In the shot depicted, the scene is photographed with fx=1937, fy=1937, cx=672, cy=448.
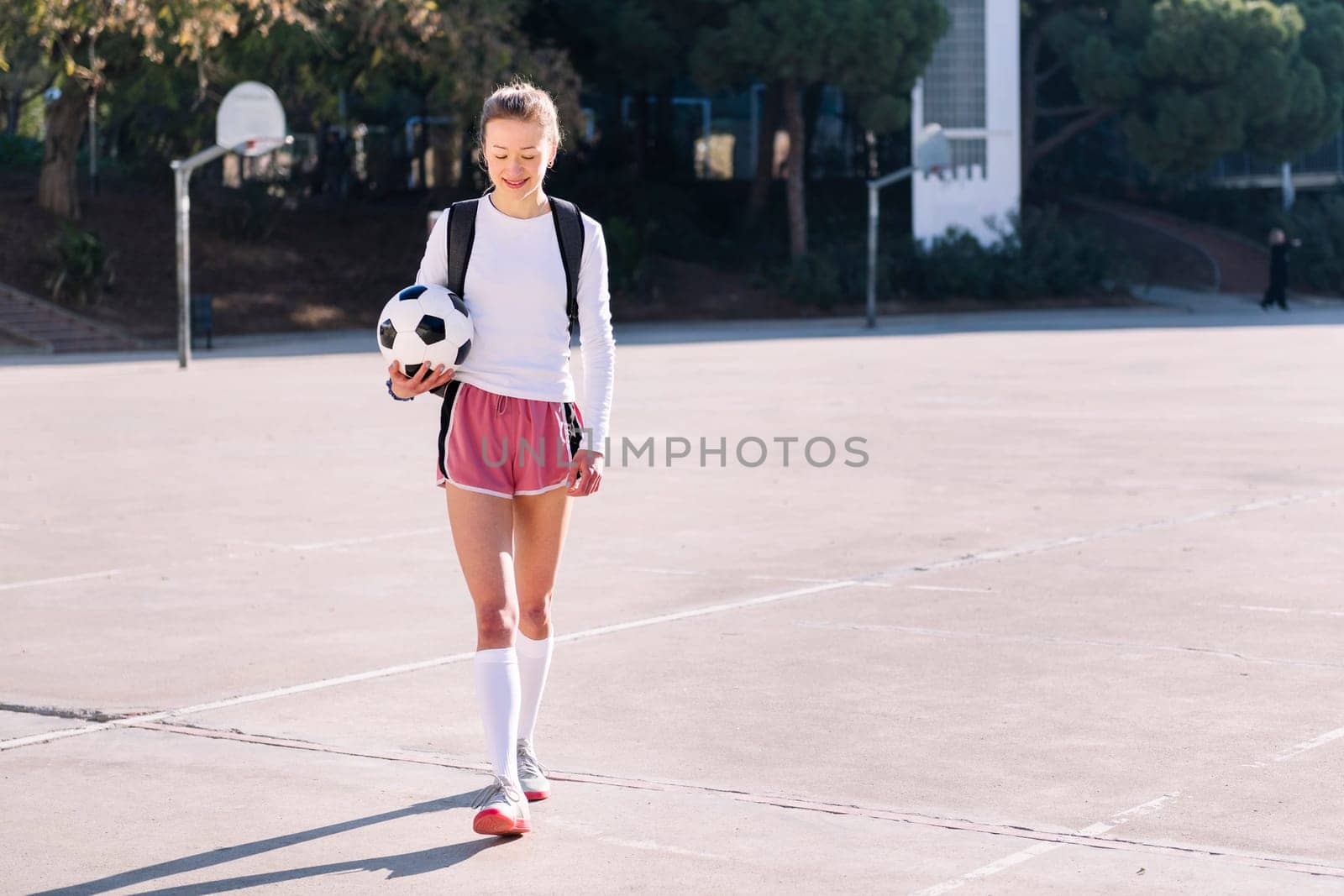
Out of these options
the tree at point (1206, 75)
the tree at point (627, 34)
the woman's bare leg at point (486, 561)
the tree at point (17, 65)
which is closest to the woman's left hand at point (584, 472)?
the woman's bare leg at point (486, 561)

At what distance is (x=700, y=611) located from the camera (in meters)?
8.44

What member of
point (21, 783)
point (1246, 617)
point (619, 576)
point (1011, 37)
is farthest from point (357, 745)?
point (1011, 37)

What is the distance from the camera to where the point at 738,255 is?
45.9 metres

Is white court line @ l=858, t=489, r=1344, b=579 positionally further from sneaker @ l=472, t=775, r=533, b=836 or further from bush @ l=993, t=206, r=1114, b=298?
bush @ l=993, t=206, r=1114, b=298

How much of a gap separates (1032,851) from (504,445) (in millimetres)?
1728

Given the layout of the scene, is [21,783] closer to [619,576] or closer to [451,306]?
[451,306]

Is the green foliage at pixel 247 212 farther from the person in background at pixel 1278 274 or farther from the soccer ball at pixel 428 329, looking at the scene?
the soccer ball at pixel 428 329

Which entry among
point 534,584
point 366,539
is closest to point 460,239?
point 534,584

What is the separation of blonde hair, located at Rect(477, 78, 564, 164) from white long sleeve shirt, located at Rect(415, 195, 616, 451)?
0.22m

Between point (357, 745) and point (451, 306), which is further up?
point (451, 306)

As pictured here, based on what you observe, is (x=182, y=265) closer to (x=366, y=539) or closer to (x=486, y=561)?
(x=366, y=539)

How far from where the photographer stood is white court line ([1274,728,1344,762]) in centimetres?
582

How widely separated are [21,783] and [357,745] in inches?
39.3

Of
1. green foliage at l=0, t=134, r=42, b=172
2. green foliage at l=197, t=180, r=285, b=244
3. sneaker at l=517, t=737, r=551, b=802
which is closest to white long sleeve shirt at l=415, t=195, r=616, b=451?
sneaker at l=517, t=737, r=551, b=802
